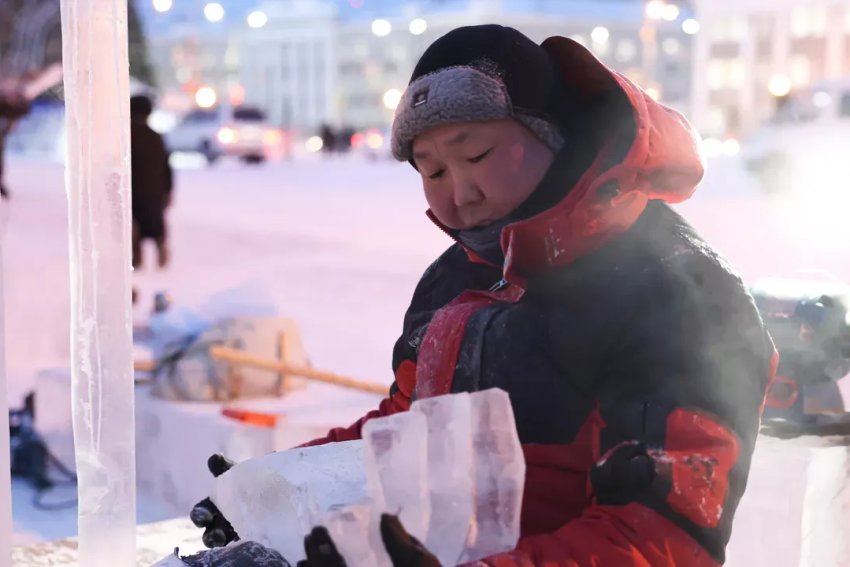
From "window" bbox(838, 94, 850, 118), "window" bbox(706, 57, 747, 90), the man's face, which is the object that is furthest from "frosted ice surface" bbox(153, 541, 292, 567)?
"window" bbox(706, 57, 747, 90)

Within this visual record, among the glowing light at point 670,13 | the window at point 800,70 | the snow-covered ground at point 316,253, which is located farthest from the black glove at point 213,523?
the glowing light at point 670,13

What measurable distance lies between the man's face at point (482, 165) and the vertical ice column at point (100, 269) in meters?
0.45

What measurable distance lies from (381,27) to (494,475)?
44.8m

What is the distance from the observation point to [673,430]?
1240 mm

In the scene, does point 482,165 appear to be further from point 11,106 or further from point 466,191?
point 11,106

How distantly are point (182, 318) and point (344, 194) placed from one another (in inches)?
401

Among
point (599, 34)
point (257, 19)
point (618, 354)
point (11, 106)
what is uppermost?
point (257, 19)

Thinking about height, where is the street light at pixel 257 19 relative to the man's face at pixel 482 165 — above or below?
above

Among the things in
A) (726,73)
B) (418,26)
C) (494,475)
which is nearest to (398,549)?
(494,475)

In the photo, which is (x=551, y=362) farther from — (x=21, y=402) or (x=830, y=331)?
(x=21, y=402)

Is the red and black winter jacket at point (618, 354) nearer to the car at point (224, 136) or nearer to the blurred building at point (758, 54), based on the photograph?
the car at point (224, 136)

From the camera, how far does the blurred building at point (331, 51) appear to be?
39.3 meters

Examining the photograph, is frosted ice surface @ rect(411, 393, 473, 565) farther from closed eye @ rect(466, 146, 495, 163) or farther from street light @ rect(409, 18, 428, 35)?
street light @ rect(409, 18, 428, 35)

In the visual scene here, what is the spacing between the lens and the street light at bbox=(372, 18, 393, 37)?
44125 mm
